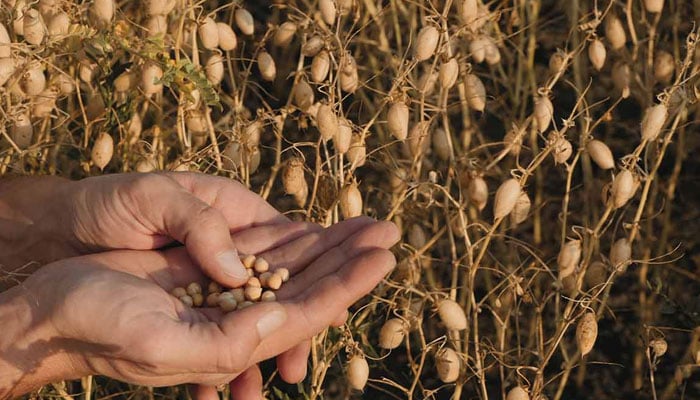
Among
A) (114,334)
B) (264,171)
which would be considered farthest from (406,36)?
(114,334)

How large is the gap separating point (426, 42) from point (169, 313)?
0.58 metres

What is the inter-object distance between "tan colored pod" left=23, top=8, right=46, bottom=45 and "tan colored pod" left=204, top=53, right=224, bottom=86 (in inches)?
11.1

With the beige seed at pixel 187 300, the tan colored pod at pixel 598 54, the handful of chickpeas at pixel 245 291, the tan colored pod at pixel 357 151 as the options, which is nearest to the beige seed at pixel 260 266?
the handful of chickpeas at pixel 245 291

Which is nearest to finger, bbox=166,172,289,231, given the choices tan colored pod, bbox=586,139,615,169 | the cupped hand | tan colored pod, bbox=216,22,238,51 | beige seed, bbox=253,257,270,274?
the cupped hand

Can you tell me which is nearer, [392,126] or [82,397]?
[392,126]

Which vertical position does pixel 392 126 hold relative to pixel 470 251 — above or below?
above

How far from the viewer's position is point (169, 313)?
56.6 inches

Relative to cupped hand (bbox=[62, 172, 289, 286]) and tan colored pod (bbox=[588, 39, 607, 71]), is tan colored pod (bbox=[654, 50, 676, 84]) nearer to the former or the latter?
tan colored pod (bbox=[588, 39, 607, 71])

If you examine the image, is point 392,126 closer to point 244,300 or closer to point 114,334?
point 244,300

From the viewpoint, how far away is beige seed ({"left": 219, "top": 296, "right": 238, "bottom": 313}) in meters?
1.58

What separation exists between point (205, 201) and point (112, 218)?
0.44 feet

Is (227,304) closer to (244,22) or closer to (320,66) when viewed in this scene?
(320,66)

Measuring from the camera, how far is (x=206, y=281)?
5.58 feet

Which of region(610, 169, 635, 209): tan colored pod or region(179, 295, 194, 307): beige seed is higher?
region(179, 295, 194, 307): beige seed
